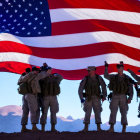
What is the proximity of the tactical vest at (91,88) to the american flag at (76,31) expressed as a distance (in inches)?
46.8

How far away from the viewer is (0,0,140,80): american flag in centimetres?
1286

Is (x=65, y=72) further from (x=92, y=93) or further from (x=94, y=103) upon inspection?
(x=94, y=103)

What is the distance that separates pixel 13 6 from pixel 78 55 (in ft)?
8.17

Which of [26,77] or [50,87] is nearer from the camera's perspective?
[26,77]

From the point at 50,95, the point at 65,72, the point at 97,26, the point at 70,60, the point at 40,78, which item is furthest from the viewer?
the point at 70,60

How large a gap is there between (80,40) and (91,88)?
2.01 m

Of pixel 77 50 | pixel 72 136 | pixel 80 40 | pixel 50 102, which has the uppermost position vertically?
pixel 80 40

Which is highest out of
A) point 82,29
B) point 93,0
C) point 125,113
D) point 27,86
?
point 93,0

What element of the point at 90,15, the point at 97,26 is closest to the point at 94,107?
the point at 97,26

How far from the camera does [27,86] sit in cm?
1198

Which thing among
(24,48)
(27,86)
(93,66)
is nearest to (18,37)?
(24,48)

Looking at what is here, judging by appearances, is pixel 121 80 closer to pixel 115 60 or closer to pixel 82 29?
pixel 115 60

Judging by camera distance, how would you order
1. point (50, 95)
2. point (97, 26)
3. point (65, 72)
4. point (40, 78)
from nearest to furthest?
point (40, 78)
point (50, 95)
point (97, 26)
point (65, 72)

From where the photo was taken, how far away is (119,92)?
11.9 m
